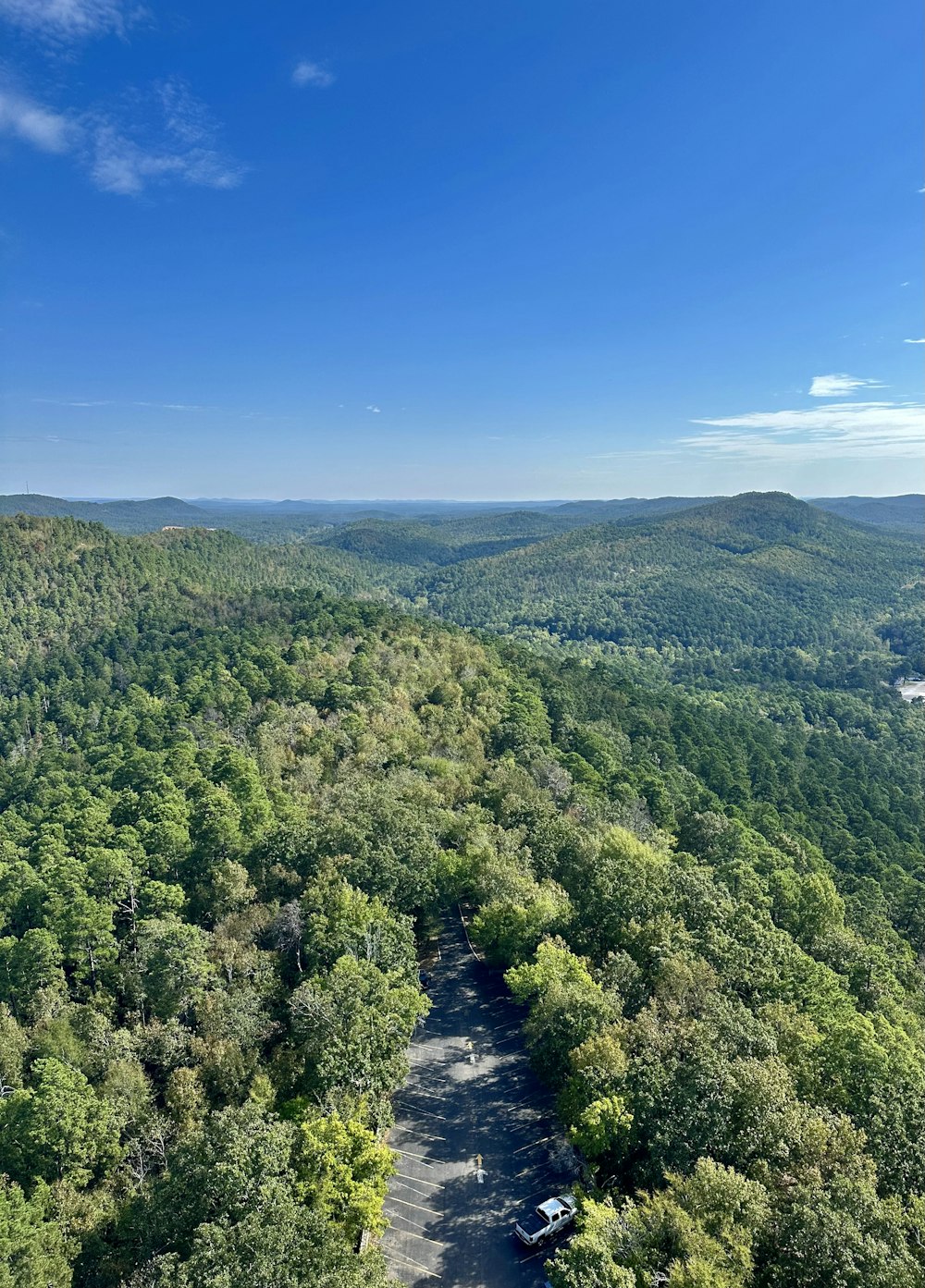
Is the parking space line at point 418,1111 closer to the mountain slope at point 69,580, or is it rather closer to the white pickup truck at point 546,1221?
the white pickup truck at point 546,1221

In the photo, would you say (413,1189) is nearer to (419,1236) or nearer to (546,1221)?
(419,1236)

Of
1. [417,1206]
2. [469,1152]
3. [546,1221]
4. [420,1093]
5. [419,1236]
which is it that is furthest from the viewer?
[420,1093]

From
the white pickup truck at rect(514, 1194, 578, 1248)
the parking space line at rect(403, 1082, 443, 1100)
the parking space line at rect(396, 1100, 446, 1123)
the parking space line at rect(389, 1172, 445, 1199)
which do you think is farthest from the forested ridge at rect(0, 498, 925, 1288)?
the parking space line at rect(403, 1082, 443, 1100)

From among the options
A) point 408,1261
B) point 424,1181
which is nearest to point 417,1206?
point 424,1181

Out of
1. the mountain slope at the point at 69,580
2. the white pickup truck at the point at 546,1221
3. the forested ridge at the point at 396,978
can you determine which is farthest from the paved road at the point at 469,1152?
the mountain slope at the point at 69,580

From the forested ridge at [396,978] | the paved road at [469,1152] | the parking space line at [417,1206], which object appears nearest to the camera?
the forested ridge at [396,978]
